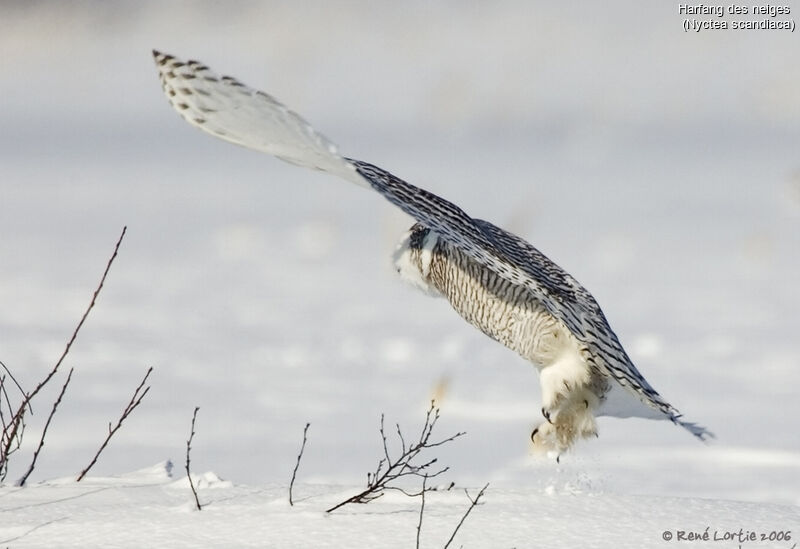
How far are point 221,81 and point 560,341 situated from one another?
4.20ft

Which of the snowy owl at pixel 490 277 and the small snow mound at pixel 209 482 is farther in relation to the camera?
the small snow mound at pixel 209 482

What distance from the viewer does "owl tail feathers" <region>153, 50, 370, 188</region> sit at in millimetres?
2389

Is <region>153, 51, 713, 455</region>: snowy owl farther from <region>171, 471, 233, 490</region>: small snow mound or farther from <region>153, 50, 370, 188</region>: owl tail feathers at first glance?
<region>171, 471, 233, 490</region>: small snow mound

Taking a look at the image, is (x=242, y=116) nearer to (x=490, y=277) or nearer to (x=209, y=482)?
(x=209, y=482)

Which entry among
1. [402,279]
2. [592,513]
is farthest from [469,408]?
[592,513]

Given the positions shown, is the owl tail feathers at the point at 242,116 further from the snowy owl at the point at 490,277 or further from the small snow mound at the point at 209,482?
the small snow mound at the point at 209,482

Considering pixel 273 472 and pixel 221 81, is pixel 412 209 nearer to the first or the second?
pixel 221 81

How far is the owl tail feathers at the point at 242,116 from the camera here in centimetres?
239

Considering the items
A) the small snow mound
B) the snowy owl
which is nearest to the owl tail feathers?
the snowy owl

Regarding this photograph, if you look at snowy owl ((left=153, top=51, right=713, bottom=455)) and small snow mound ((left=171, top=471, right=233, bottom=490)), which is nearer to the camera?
snowy owl ((left=153, top=51, right=713, bottom=455))

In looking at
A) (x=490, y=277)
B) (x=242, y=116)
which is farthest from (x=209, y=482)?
(x=242, y=116)

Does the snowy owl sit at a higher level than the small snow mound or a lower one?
higher

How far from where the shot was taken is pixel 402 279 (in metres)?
3.99

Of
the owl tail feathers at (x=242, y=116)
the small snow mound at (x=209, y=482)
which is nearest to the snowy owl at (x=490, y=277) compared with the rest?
the owl tail feathers at (x=242, y=116)
